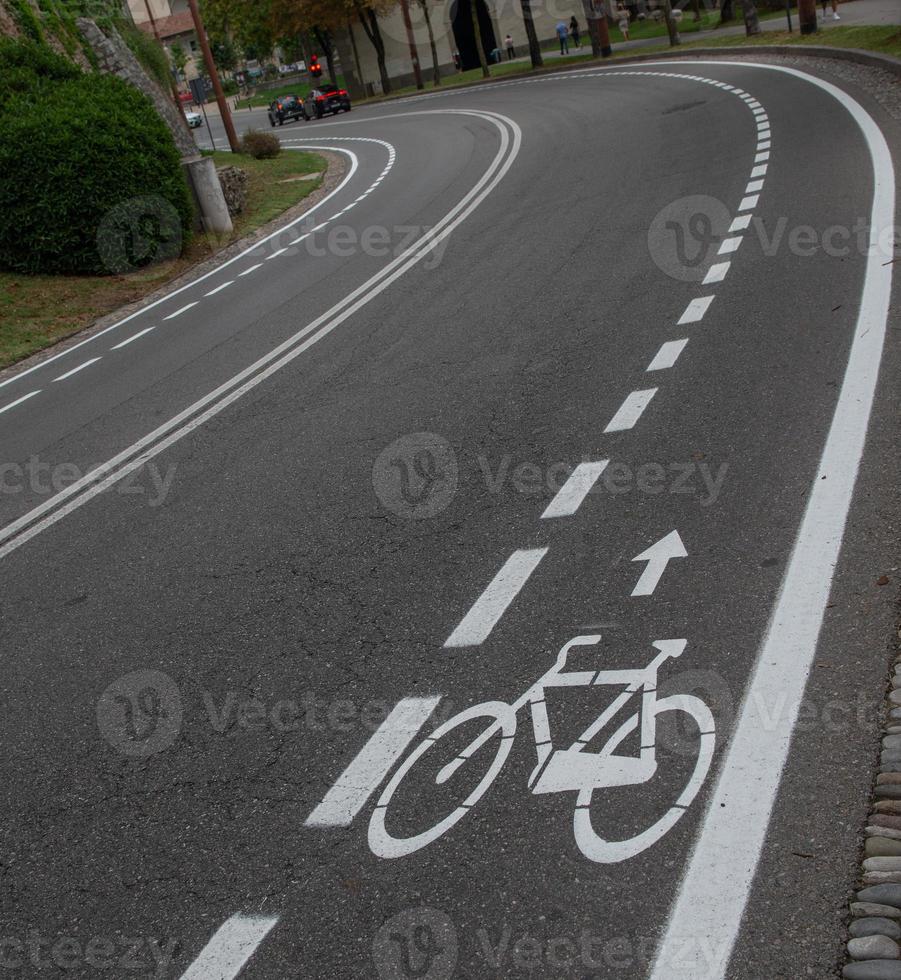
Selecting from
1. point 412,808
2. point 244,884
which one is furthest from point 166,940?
point 412,808

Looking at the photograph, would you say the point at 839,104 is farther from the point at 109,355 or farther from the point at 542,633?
the point at 542,633

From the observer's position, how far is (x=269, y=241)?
20641mm

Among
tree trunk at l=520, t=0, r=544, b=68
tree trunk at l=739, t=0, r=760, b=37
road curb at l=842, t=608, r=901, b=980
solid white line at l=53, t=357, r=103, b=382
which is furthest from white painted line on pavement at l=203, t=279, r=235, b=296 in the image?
tree trunk at l=520, t=0, r=544, b=68

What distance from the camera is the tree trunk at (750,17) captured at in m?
33.2

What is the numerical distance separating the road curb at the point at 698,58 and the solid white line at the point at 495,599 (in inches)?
691

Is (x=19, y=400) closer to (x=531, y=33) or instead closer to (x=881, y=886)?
(x=881, y=886)

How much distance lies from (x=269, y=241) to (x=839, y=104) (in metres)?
9.94

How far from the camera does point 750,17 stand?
111 ft

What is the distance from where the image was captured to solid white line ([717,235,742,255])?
11125 mm

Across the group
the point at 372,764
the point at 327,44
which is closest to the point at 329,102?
the point at 327,44

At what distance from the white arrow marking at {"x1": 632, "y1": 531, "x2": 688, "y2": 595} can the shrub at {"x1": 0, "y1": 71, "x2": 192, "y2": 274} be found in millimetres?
15867

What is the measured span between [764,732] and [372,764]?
1.50 meters

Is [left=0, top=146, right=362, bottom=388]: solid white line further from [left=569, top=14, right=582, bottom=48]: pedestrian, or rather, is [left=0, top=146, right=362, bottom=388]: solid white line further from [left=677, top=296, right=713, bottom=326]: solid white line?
[left=569, top=14, right=582, bottom=48]: pedestrian

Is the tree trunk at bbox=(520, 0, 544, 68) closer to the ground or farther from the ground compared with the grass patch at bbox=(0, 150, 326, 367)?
closer to the ground
